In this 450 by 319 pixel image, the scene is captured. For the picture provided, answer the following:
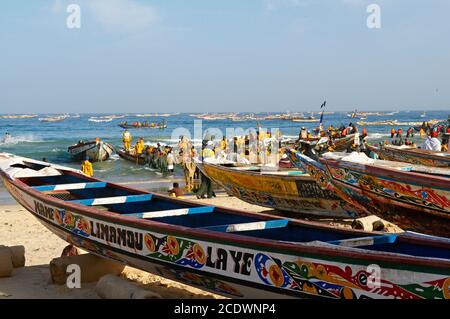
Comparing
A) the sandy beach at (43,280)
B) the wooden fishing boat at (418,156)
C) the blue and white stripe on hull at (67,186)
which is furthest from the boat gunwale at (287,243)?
the wooden fishing boat at (418,156)

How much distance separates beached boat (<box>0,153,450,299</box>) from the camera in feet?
14.1

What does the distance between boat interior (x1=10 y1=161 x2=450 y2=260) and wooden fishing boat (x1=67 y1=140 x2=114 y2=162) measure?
23474 mm

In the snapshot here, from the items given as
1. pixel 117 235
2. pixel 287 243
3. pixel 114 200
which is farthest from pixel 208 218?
pixel 287 243

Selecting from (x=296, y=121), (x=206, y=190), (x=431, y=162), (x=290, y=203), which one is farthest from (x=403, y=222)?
(x=296, y=121)

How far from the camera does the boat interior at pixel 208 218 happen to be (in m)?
5.27

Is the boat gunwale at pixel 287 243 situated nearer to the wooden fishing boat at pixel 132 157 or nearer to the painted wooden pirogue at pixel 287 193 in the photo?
the painted wooden pirogue at pixel 287 193

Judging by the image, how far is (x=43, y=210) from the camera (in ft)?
26.2

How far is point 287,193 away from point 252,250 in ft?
24.9

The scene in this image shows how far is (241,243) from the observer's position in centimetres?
510

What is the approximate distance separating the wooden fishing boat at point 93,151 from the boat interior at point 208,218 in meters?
23.5

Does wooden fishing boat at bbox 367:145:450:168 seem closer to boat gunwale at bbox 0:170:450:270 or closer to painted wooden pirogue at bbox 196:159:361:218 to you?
painted wooden pirogue at bbox 196:159:361:218

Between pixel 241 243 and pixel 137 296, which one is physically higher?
pixel 241 243
